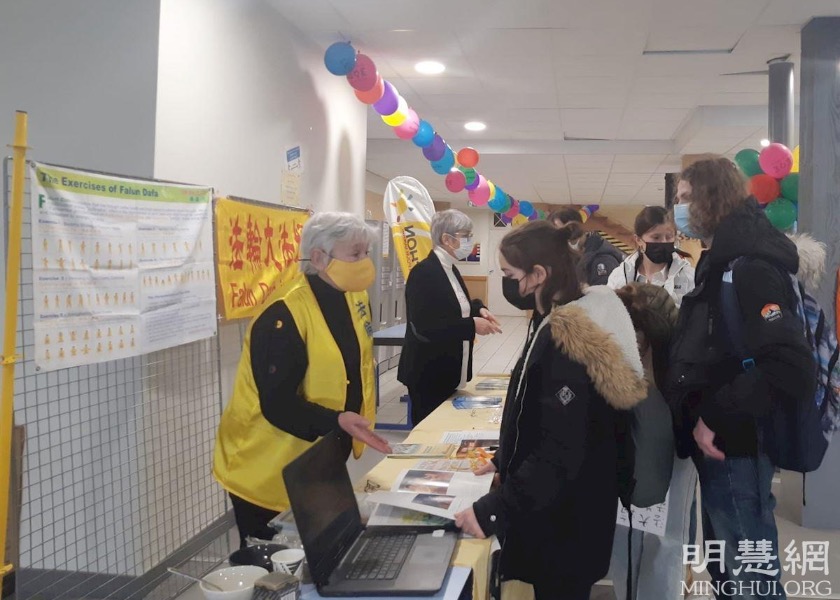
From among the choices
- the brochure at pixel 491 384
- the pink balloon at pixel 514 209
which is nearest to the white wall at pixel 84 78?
the brochure at pixel 491 384

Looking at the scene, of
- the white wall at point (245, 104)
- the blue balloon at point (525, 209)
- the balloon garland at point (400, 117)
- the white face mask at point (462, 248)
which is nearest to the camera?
the white wall at point (245, 104)

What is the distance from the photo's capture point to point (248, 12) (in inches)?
154

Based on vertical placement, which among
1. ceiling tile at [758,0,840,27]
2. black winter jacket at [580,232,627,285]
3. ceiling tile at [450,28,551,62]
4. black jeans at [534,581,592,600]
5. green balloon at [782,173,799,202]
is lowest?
black jeans at [534,581,592,600]

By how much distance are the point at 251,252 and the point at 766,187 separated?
3.03 meters

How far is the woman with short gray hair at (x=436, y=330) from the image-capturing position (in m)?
3.29

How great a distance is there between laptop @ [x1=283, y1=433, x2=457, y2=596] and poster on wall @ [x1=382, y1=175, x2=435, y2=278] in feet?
13.5

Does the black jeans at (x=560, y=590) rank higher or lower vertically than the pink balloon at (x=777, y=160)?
lower

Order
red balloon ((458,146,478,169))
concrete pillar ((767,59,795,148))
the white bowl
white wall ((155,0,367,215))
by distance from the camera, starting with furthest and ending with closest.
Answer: red balloon ((458,146,478,169)) < concrete pillar ((767,59,795,148)) < white wall ((155,0,367,215)) < the white bowl

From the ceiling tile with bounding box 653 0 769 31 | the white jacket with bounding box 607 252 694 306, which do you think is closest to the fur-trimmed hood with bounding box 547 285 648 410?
the white jacket with bounding box 607 252 694 306

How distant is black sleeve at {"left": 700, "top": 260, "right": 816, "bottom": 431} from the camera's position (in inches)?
76.3

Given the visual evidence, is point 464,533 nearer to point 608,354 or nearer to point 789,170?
point 608,354

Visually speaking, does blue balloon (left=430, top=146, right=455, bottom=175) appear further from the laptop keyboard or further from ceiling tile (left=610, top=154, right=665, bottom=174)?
the laptop keyboard

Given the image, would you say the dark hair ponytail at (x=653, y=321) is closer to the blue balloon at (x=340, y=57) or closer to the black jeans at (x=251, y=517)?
the black jeans at (x=251, y=517)

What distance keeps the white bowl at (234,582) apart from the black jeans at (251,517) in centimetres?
74
